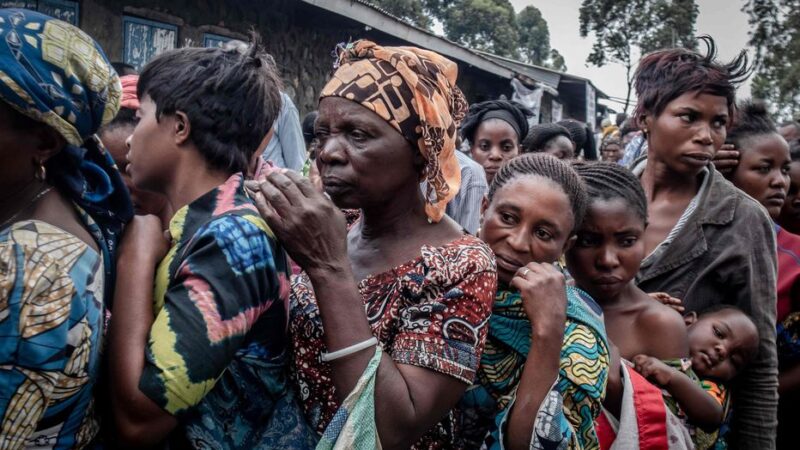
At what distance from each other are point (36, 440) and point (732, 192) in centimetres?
271

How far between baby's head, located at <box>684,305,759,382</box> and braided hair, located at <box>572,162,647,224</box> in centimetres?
54

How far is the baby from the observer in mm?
2322

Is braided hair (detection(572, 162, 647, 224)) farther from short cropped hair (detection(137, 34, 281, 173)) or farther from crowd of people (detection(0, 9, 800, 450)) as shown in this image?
short cropped hair (detection(137, 34, 281, 173))

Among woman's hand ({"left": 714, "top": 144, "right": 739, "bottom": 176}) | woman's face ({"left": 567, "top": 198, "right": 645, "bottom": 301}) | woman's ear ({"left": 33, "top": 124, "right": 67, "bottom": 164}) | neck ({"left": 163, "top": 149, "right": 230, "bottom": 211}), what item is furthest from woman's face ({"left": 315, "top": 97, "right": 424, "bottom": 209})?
woman's hand ({"left": 714, "top": 144, "right": 739, "bottom": 176})

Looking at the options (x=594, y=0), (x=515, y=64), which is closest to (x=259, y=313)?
(x=515, y=64)

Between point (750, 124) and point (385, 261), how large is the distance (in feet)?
8.64

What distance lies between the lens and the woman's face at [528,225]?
1.98m

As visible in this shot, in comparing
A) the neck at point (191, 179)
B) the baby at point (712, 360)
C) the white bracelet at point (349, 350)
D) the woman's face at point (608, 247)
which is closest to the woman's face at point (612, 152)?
the baby at point (712, 360)

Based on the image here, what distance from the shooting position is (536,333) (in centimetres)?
178

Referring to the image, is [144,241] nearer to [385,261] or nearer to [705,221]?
[385,261]

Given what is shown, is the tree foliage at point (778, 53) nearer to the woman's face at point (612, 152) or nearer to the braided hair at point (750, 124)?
the woman's face at point (612, 152)

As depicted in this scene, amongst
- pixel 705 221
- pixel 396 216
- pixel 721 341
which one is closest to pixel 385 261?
pixel 396 216

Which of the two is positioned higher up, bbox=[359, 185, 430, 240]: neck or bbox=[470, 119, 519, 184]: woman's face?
bbox=[359, 185, 430, 240]: neck

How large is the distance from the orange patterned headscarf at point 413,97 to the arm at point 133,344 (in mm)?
679
